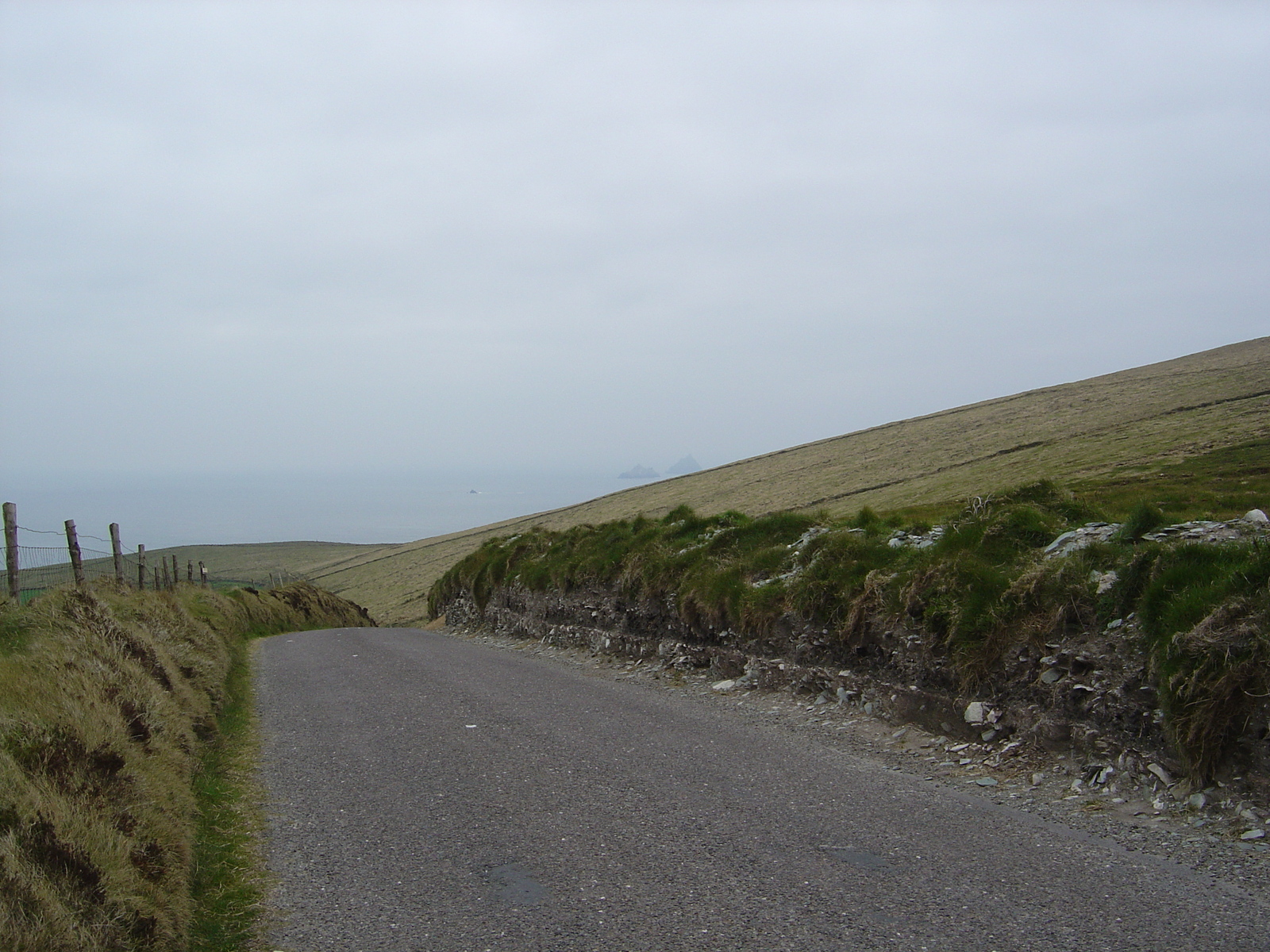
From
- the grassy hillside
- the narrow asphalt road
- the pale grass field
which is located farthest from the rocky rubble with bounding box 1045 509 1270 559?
the pale grass field

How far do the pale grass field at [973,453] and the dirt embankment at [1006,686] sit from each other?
1215cm

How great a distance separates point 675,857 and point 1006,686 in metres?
4.40

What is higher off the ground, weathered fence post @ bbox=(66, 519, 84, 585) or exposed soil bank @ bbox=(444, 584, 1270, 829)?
weathered fence post @ bbox=(66, 519, 84, 585)

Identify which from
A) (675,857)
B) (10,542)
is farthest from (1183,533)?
(10,542)

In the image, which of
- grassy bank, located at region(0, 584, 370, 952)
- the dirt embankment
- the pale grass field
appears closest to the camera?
grassy bank, located at region(0, 584, 370, 952)

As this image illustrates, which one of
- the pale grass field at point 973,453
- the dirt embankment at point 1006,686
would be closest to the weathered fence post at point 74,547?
the dirt embankment at point 1006,686

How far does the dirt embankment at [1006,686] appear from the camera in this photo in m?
6.60

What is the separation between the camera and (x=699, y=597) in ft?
47.0

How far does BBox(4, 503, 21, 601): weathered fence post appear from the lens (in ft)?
42.9

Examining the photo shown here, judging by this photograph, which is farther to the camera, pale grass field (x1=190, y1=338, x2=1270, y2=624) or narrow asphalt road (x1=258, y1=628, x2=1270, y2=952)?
pale grass field (x1=190, y1=338, x2=1270, y2=624)

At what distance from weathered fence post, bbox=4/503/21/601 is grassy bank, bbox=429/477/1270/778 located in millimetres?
10513

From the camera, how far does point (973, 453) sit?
4416 centimetres

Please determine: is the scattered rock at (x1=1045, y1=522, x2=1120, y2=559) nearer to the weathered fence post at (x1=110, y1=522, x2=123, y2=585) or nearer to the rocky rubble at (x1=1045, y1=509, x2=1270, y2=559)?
the rocky rubble at (x1=1045, y1=509, x2=1270, y2=559)

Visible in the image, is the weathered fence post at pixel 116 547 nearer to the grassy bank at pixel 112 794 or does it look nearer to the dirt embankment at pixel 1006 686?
the grassy bank at pixel 112 794
